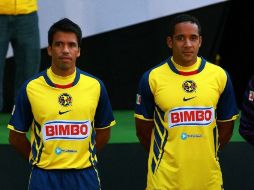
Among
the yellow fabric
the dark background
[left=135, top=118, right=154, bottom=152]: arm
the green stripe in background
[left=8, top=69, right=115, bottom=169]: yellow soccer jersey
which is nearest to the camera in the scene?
[left=8, top=69, right=115, bottom=169]: yellow soccer jersey

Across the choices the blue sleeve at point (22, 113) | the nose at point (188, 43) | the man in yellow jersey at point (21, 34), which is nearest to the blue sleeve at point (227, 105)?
the nose at point (188, 43)

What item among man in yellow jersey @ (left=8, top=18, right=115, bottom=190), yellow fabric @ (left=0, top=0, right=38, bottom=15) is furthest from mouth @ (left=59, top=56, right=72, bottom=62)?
yellow fabric @ (left=0, top=0, right=38, bottom=15)

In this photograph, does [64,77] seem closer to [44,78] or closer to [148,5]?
[44,78]

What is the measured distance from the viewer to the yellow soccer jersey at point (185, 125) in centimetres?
500

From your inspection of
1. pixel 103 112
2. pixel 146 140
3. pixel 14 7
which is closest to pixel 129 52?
pixel 14 7

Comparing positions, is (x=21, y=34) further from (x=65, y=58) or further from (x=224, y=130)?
(x=224, y=130)

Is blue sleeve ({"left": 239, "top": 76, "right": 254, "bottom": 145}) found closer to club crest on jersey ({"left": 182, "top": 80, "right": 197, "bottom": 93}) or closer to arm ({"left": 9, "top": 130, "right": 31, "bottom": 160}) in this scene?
club crest on jersey ({"left": 182, "top": 80, "right": 197, "bottom": 93})

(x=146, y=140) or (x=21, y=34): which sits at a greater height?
(x=21, y=34)

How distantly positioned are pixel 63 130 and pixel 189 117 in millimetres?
707

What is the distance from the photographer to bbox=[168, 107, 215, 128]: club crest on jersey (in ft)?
16.4

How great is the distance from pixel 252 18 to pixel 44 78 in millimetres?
3899

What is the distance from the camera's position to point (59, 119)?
16.1ft

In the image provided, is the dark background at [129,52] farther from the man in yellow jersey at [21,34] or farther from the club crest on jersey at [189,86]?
the club crest on jersey at [189,86]

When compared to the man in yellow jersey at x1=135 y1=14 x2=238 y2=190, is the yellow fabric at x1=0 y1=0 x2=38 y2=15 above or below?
above
